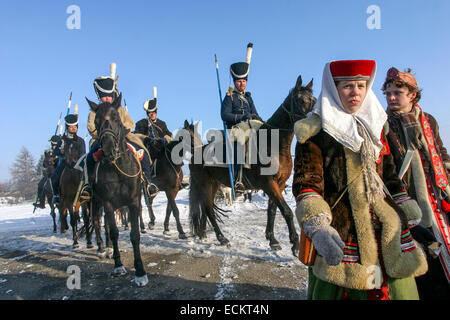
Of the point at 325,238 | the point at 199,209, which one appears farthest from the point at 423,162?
the point at 199,209

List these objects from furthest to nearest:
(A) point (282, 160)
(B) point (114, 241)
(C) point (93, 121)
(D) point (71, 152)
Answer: (D) point (71, 152) → (A) point (282, 160) → (C) point (93, 121) → (B) point (114, 241)

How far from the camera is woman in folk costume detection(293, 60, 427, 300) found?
1.54 meters

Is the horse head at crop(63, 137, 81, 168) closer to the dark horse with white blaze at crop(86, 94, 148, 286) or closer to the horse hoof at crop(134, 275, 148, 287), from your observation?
the dark horse with white blaze at crop(86, 94, 148, 286)

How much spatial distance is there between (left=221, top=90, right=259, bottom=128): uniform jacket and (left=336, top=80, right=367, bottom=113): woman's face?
3.97 m

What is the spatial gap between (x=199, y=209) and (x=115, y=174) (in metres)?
2.76

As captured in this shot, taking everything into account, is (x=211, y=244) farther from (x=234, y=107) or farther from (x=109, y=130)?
(x=109, y=130)

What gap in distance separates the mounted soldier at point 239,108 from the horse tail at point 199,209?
116 centimetres

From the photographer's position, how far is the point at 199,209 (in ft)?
21.8

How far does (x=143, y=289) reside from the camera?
12.1ft

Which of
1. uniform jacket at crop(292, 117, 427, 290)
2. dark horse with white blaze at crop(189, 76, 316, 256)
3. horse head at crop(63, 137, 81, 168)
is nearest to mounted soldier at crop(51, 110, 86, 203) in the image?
horse head at crop(63, 137, 81, 168)

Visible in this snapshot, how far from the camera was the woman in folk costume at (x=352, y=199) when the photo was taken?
154cm
